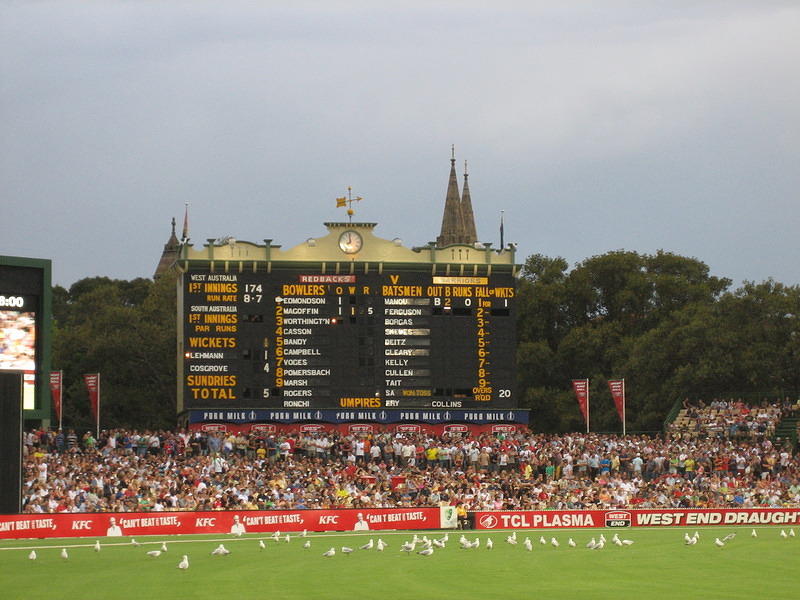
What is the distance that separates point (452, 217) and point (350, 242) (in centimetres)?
7271

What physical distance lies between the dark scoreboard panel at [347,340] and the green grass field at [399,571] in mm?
13595

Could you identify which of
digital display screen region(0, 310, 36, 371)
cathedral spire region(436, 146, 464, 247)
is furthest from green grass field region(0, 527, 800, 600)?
cathedral spire region(436, 146, 464, 247)

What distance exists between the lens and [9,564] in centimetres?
3002

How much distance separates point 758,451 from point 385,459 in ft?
51.1

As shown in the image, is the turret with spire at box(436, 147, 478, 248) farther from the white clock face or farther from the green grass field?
the green grass field

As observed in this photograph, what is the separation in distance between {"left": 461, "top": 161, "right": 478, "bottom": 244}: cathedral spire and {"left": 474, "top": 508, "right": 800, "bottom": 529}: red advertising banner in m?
80.3

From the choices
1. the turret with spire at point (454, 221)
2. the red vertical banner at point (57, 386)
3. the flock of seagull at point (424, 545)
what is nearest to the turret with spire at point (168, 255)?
the turret with spire at point (454, 221)

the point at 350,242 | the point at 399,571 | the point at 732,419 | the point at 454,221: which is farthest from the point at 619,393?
the point at 454,221

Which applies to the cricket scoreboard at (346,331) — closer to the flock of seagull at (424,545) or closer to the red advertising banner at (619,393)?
the red advertising banner at (619,393)

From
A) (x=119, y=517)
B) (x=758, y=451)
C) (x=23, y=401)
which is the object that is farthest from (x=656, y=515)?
(x=23, y=401)

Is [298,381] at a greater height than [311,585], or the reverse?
[298,381]

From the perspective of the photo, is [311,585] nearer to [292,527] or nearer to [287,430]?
[292,527]

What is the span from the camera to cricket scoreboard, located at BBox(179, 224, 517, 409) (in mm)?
51594

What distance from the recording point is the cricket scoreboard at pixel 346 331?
51.6 metres
